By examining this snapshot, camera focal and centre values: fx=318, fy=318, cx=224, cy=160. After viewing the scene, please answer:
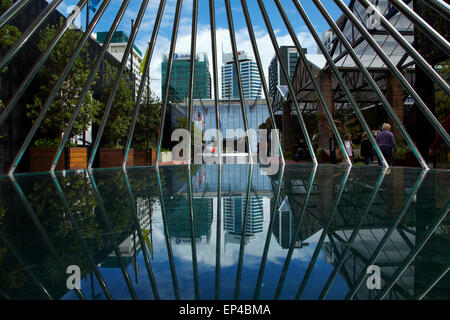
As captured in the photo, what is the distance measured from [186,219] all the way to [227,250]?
3.32 feet

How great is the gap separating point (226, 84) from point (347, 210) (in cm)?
2097

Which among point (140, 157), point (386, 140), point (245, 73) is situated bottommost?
point (140, 157)

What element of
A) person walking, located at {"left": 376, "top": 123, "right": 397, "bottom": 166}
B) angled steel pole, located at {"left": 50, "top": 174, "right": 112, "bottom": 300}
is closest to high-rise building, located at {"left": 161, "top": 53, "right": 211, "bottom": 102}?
person walking, located at {"left": 376, "top": 123, "right": 397, "bottom": 166}

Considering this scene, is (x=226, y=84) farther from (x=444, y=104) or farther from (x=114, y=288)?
(x=114, y=288)

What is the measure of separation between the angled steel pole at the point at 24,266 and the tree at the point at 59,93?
11277 millimetres

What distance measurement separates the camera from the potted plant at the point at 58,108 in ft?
39.4

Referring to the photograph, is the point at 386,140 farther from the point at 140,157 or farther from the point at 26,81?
the point at 140,157

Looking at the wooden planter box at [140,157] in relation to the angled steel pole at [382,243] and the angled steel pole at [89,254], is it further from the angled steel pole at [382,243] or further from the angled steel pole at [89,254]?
the angled steel pole at [382,243]

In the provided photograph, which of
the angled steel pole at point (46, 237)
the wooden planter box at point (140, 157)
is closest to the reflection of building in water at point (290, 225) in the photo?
the angled steel pole at point (46, 237)

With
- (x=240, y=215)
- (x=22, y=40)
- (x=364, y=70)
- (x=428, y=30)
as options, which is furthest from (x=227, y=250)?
(x=364, y=70)

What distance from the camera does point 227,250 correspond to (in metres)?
2.13

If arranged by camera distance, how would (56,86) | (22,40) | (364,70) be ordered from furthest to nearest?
(364,70), (56,86), (22,40)

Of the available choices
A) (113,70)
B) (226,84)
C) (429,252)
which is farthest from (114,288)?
(226,84)

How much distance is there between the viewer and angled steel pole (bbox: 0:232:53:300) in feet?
4.85
